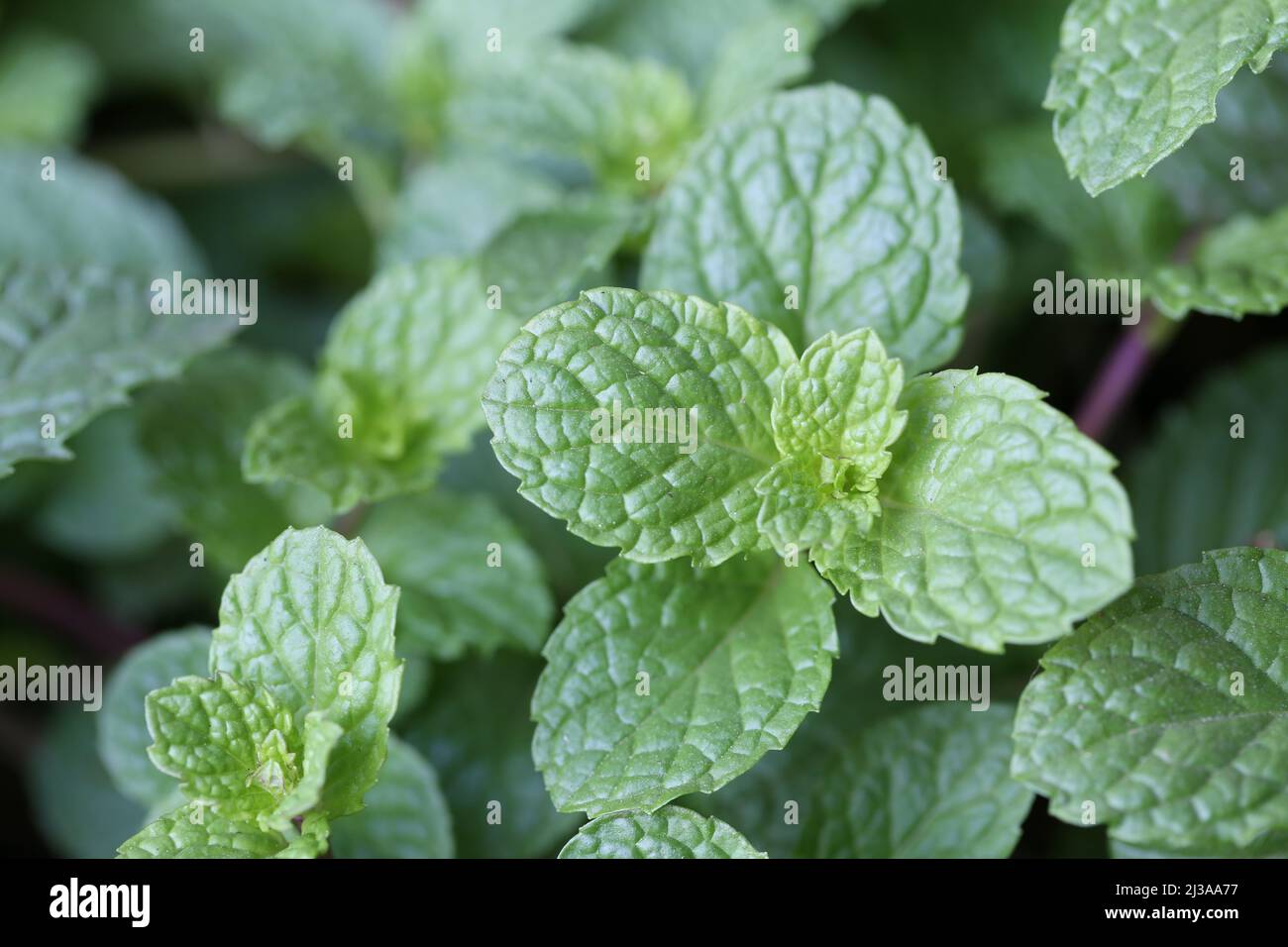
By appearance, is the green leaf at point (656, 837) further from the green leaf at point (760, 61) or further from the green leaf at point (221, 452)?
the green leaf at point (760, 61)

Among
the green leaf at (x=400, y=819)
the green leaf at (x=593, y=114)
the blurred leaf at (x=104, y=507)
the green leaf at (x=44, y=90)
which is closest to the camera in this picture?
the green leaf at (x=400, y=819)

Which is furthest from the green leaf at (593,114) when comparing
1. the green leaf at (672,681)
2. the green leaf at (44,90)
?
the green leaf at (44,90)

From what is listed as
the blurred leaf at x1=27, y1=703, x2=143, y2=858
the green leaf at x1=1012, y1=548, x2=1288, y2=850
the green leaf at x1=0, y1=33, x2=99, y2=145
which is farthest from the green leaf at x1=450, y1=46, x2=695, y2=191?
the blurred leaf at x1=27, y1=703, x2=143, y2=858

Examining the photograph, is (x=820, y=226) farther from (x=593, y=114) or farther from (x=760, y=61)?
(x=593, y=114)

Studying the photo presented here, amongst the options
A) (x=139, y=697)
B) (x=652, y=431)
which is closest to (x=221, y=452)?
(x=139, y=697)
